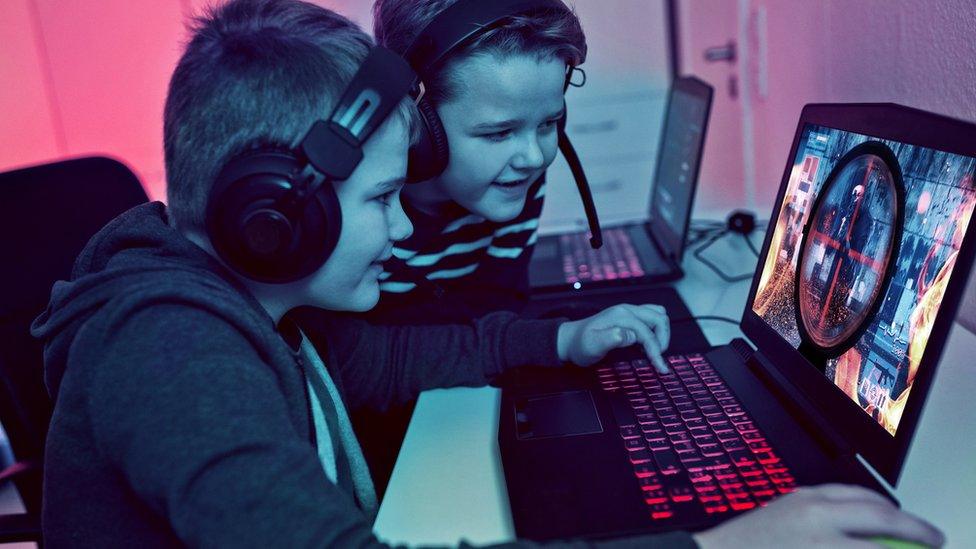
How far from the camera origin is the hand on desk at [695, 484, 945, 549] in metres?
0.48

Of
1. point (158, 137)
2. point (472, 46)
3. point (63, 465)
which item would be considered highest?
point (472, 46)

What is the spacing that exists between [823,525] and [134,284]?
0.50 meters

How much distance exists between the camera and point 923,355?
1.78 feet

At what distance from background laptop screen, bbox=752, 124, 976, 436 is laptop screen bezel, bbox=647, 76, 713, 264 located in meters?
0.36

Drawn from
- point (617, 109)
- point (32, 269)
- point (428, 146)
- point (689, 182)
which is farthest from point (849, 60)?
point (617, 109)

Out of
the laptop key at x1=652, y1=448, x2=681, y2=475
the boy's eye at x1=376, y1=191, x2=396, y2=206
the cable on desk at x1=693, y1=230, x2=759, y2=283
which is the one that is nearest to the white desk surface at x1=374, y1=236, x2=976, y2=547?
the laptop key at x1=652, y1=448, x2=681, y2=475

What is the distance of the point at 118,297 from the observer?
58cm

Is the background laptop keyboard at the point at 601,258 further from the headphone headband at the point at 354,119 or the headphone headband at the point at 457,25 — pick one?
the headphone headband at the point at 354,119

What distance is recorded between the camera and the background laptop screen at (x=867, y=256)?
22.4 inches

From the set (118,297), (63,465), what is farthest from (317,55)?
(63,465)

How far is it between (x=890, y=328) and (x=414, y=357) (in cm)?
53

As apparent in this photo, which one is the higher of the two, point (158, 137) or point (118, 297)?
point (118, 297)

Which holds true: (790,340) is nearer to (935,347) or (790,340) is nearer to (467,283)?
(935,347)

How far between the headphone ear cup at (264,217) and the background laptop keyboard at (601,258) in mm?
683
